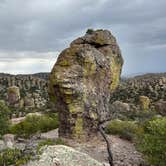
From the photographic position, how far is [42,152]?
13.2m

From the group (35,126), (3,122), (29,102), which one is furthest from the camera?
(29,102)

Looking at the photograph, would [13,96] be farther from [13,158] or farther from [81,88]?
[13,158]

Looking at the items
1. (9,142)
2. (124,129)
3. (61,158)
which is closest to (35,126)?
(124,129)

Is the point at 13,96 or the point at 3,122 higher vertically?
the point at 3,122

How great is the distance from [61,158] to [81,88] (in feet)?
67.7

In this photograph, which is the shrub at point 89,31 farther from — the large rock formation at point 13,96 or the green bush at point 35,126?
the large rock formation at point 13,96

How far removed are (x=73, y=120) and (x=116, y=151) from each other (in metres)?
3.86

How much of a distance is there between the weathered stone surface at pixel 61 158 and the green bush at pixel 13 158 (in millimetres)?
257

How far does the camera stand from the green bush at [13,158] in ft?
42.9

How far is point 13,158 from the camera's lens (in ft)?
44.2

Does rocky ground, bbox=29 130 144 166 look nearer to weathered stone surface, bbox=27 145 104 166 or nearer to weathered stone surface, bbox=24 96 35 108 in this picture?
weathered stone surface, bbox=27 145 104 166

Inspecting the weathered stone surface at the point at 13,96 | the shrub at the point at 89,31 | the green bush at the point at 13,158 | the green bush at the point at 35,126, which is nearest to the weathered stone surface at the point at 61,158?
the green bush at the point at 13,158

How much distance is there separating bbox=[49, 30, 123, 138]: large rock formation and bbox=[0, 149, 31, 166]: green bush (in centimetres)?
1963

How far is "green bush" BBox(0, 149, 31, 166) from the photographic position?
1306 cm
